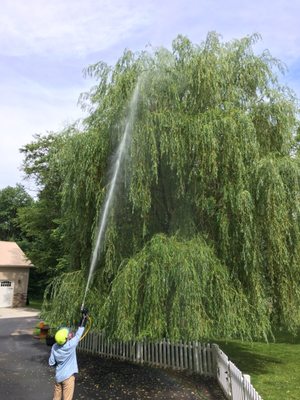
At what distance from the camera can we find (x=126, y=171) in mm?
9164

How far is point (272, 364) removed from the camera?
1103 centimetres

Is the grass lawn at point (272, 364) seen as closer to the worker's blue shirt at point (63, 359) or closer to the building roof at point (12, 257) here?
the worker's blue shirt at point (63, 359)

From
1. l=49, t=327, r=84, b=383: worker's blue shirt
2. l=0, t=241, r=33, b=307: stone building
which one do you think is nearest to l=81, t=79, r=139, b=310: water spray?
l=49, t=327, r=84, b=383: worker's blue shirt

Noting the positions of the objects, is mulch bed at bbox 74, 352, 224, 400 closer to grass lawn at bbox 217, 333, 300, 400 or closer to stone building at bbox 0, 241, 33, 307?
grass lawn at bbox 217, 333, 300, 400

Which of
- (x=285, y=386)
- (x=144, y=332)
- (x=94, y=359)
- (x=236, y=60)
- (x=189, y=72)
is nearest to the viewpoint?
(x=144, y=332)

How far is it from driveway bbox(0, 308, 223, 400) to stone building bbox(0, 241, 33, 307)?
1828cm

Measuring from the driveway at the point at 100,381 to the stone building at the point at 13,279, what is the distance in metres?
18.3

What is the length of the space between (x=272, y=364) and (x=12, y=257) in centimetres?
2590

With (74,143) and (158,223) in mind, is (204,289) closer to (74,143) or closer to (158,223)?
(158,223)

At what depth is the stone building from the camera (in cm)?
2981

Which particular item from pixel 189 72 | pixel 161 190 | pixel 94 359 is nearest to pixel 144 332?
pixel 161 190

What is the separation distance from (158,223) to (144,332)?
286cm

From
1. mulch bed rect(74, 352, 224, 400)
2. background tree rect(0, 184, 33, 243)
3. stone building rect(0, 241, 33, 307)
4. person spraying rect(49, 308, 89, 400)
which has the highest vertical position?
background tree rect(0, 184, 33, 243)

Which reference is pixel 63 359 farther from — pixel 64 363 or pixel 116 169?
pixel 116 169
